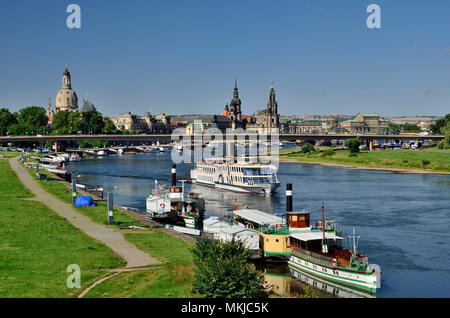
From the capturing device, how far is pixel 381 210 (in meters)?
52.6

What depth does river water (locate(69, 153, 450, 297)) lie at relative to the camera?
29797 mm

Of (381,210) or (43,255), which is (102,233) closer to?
(43,255)

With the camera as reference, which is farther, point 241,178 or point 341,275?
point 241,178

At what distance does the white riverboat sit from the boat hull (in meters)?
38.0

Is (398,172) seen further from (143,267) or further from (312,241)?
(143,267)

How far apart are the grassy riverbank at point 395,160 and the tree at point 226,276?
85.6m

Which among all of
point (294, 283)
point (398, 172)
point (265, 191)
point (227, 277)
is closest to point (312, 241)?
point (294, 283)

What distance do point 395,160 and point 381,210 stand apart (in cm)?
6661

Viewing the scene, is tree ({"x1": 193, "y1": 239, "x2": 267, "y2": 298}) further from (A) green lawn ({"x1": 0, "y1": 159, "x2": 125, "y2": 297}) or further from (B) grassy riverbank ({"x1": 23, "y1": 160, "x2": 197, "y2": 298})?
(A) green lawn ({"x1": 0, "y1": 159, "x2": 125, "y2": 297})

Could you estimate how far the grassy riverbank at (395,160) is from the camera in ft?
343

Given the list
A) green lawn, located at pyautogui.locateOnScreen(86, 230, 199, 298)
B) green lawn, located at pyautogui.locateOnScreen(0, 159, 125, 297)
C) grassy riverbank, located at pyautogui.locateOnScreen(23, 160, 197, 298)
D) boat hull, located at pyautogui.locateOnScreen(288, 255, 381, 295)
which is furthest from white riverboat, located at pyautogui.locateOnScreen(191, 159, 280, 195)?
green lawn, located at pyautogui.locateOnScreen(86, 230, 199, 298)

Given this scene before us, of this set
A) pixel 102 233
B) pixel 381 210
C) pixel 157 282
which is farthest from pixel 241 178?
pixel 157 282

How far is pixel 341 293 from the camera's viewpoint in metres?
27.9
